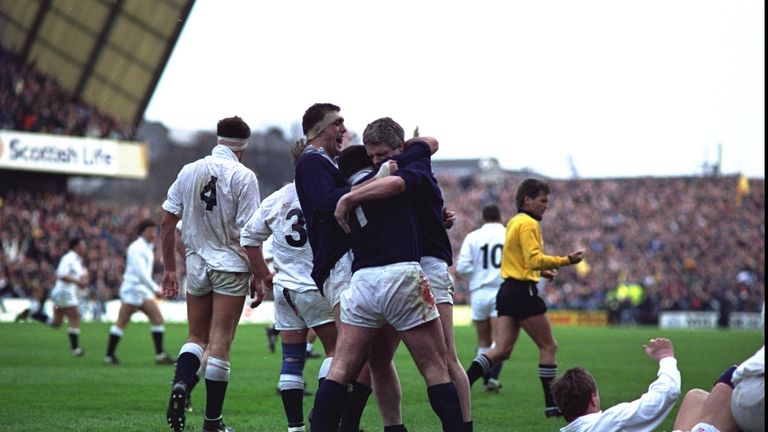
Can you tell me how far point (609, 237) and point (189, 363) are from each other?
2055 inches

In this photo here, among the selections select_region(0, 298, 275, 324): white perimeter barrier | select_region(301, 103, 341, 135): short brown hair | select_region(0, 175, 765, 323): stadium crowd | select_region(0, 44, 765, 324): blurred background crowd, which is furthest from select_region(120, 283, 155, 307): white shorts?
select_region(0, 175, 765, 323): stadium crowd

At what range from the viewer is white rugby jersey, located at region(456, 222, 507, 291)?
46.6ft

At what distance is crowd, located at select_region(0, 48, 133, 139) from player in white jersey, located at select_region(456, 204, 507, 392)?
35.0m

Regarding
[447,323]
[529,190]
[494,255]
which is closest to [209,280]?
[447,323]

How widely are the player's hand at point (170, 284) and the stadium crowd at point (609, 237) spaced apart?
28.9 meters

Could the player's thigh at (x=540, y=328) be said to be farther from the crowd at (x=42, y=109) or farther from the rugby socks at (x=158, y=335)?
the crowd at (x=42, y=109)

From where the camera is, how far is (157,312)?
17688 mm

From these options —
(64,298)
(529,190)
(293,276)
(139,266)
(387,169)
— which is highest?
(387,169)

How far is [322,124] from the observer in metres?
7.49

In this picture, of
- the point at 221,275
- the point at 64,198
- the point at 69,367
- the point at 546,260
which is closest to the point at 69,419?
the point at 221,275

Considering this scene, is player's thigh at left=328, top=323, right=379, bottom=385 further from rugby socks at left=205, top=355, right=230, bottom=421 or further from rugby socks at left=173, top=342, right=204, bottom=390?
A: rugby socks at left=173, top=342, right=204, bottom=390

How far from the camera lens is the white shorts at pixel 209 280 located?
28.8 feet

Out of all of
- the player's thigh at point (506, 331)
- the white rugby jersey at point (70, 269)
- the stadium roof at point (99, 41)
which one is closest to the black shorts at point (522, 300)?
the player's thigh at point (506, 331)

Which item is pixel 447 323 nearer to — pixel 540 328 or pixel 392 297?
pixel 392 297
